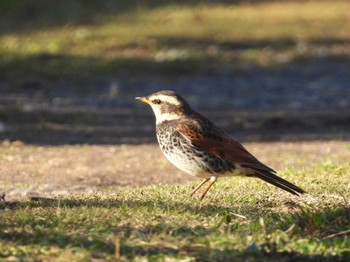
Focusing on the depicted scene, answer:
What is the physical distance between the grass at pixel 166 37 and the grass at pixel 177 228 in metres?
9.41

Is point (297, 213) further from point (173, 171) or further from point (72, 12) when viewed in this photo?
point (72, 12)

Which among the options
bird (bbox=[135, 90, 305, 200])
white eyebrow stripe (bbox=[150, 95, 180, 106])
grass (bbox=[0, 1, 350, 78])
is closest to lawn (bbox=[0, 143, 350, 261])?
bird (bbox=[135, 90, 305, 200])

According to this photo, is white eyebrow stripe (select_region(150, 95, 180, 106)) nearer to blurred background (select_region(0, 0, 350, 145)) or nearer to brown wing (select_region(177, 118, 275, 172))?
brown wing (select_region(177, 118, 275, 172))

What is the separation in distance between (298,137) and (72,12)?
8.85 m

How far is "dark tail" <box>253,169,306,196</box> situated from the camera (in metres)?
8.20

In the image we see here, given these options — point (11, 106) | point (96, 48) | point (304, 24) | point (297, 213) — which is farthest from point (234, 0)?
point (297, 213)

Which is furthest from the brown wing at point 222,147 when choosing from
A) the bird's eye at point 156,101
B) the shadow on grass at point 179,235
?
the shadow on grass at point 179,235

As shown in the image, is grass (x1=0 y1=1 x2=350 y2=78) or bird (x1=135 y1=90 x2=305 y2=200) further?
grass (x1=0 y1=1 x2=350 y2=78)

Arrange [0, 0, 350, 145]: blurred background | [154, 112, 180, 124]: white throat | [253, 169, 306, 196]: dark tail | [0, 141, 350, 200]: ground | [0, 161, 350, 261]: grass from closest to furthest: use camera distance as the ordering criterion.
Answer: [0, 161, 350, 261]: grass, [253, 169, 306, 196]: dark tail, [154, 112, 180, 124]: white throat, [0, 141, 350, 200]: ground, [0, 0, 350, 145]: blurred background

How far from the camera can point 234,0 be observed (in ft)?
75.4

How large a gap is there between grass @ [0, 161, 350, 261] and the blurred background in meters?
5.22

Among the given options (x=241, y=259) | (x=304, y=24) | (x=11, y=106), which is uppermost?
(x=304, y=24)

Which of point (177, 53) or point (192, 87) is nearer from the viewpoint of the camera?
point (192, 87)

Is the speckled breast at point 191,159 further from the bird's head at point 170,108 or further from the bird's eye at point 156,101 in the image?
the bird's eye at point 156,101
